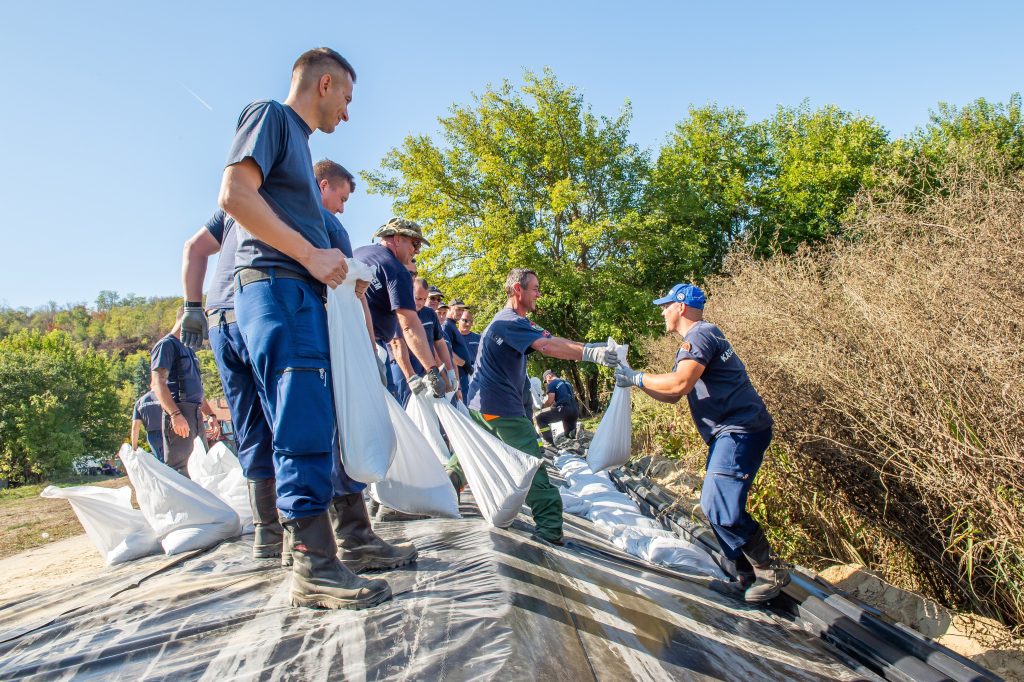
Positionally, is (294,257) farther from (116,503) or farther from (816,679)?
(116,503)

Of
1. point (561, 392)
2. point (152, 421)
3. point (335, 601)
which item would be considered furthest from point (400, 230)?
point (561, 392)

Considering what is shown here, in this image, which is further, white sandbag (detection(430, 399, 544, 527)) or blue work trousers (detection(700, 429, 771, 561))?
white sandbag (detection(430, 399, 544, 527))

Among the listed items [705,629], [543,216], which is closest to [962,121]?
[543,216]

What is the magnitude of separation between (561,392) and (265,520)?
8.12 m

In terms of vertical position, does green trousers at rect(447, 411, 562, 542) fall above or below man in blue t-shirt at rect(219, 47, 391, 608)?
below

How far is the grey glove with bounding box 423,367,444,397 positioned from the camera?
3619 mm

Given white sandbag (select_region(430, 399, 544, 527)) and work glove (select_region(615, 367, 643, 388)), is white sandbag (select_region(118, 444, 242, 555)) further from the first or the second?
work glove (select_region(615, 367, 643, 388))

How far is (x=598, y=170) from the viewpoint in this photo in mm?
23000

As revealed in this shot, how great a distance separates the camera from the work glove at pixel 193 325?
112 inches

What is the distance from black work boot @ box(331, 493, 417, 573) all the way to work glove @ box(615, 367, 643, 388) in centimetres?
170

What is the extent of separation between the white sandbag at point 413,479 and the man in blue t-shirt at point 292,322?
82 centimetres

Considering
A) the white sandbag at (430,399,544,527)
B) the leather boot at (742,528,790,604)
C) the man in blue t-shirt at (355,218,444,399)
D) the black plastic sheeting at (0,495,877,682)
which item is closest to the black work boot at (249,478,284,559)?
the black plastic sheeting at (0,495,877,682)

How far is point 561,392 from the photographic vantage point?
418 inches

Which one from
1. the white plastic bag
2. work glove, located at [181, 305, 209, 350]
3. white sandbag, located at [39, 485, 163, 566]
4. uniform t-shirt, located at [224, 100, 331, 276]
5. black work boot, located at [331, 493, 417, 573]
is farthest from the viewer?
the white plastic bag
